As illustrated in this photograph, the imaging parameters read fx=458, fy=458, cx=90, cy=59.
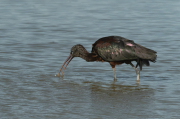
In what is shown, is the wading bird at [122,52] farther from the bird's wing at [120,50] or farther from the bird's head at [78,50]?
the bird's head at [78,50]

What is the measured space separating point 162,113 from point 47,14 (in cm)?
1654

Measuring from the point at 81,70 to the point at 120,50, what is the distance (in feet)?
5.24

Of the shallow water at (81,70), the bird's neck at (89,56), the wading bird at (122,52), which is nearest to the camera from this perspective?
the shallow water at (81,70)

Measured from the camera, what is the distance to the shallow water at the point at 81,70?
7824mm

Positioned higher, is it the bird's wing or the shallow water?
the bird's wing

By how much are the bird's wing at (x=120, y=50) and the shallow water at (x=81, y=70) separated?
1.87 feet

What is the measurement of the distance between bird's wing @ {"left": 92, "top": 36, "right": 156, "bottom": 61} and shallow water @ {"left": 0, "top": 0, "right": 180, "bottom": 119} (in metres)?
0.57

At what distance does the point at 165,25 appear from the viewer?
19641mm

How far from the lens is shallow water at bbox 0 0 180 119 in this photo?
7824 mm

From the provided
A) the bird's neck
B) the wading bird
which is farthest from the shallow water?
the wading bird

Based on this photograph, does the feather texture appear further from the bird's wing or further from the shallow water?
the shallow water

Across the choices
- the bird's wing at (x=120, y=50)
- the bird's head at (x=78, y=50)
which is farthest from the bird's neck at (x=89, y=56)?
the bird's wing at (x=120, y=50)

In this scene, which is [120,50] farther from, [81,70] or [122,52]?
[81,70]

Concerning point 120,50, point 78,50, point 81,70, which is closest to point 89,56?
point 78,50
